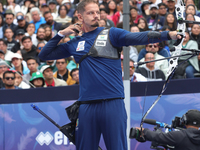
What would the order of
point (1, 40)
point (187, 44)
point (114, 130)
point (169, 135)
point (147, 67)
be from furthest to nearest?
point (1, 40) → point (187, 44) → point (147, 67) → point (169, 135) → point (114, 130)

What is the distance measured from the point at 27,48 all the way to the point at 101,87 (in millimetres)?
6067

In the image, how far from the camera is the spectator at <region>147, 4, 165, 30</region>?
998 centimetres

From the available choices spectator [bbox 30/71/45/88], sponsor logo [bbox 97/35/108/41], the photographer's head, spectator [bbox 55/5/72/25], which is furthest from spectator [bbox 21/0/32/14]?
the photographer's head

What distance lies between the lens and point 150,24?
34.8 ft

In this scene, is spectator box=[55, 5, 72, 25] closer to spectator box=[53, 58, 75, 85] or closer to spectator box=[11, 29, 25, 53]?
spectator box=[11, 29, 25, 53]

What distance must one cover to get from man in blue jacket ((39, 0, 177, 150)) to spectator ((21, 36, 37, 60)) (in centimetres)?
573

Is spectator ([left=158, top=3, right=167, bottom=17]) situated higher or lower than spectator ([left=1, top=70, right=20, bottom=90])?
higher

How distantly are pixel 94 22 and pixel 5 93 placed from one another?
272cm

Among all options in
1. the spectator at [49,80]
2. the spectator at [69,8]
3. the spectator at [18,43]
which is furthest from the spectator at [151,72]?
the spectator at [69,8]

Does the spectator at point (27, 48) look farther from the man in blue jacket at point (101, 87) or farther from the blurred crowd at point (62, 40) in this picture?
the man in blue jacket at point (101, 87)

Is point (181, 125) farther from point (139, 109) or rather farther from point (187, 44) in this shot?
point (187, 44)

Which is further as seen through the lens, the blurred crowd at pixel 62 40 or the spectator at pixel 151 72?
the blurred crowd at pixel 62 40

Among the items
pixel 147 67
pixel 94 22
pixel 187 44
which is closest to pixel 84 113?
pixel 94 22

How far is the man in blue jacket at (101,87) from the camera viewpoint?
3930 mm
